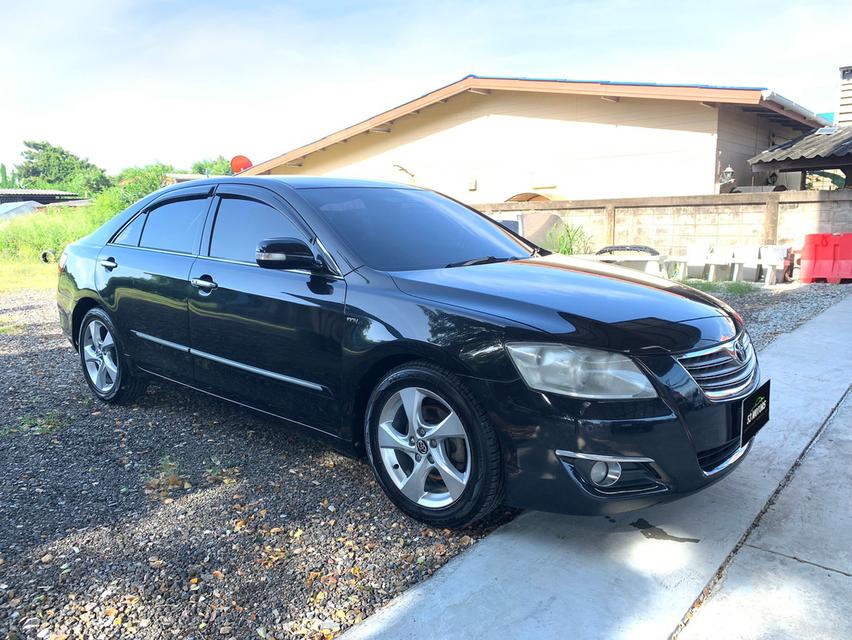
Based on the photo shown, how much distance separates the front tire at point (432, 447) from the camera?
2680 millimetres

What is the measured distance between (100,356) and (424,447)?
9.99 feet

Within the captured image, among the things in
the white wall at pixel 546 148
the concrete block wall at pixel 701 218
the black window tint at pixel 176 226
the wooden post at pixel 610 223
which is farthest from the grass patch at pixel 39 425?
the wooden post at pixel 610 223

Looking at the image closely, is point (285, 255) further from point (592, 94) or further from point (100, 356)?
point (592, 94)

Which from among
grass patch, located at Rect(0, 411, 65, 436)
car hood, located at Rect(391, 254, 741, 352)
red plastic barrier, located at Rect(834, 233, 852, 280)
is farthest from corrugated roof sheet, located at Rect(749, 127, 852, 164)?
grass patch, located at Rect(0, 411, 65, 436)

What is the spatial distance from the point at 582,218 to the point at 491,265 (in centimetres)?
Result: 1014

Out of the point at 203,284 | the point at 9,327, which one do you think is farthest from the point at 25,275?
the point at 203,284

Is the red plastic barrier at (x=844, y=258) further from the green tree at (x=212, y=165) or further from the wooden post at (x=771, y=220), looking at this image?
the green tree at (x=212, y=165)

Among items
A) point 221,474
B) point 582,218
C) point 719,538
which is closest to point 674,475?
point 719,538

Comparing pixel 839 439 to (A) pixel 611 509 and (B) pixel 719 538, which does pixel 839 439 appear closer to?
(B) pixel 719 538

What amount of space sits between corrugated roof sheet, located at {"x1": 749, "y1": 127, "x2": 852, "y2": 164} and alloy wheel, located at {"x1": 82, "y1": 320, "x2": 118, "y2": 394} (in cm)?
1235

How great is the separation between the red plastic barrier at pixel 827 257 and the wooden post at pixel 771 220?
58cm

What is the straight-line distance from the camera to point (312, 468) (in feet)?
12.0

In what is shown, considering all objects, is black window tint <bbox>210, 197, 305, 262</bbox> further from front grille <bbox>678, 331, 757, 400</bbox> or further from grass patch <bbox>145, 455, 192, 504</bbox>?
front grille <bbox>678, 331, 757, 400</bbox>

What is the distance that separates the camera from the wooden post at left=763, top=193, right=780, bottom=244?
1095cm
